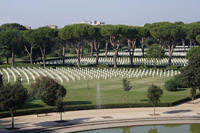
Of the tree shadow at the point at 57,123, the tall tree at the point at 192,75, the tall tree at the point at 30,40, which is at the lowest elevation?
the tree shadow at the point at 57,123

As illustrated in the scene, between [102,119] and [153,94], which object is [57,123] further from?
[153,94]

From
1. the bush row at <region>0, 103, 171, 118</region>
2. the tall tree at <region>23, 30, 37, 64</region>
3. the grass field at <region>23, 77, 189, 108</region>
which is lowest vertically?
the bush row at <region>0, 103, 171, 118</region>

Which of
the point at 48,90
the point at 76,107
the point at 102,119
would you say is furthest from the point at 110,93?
the point at 102,119

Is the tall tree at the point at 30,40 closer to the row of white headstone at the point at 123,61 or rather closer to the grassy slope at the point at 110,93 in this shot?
the row of white headstone at the point at 123,61

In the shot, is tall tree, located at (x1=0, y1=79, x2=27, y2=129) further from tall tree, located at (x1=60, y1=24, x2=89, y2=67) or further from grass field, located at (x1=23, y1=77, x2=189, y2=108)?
tall tree, located at (x1=60, y1=24, x2=89, y2=67)

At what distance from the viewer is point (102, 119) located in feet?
126

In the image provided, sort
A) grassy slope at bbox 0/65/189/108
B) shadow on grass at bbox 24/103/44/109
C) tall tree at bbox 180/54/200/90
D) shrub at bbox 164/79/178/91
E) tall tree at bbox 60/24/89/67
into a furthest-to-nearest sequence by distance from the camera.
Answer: tall tree at bbox 60/24/89/67
shrub at bbox 164/79/178/91
tall tree at bbox 180/54/200/90
grassy slope at bbox 0/65/189/108
shadow on grass at bbox 24/103/44/109

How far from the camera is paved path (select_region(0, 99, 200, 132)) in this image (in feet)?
118

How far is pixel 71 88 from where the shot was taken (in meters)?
57.0

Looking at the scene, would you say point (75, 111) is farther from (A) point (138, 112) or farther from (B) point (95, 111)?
(A) point (138, 112)

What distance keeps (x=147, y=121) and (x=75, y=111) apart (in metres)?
8.85

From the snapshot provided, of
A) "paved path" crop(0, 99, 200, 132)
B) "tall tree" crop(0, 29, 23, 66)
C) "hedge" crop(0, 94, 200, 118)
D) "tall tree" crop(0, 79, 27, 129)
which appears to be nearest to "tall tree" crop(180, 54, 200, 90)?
"hedge" crop(0, 94, 200, 118)

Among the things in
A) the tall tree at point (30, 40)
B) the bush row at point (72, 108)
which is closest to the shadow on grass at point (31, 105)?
the bush row at point (72, 108)

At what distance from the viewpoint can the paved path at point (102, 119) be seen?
35875mm
